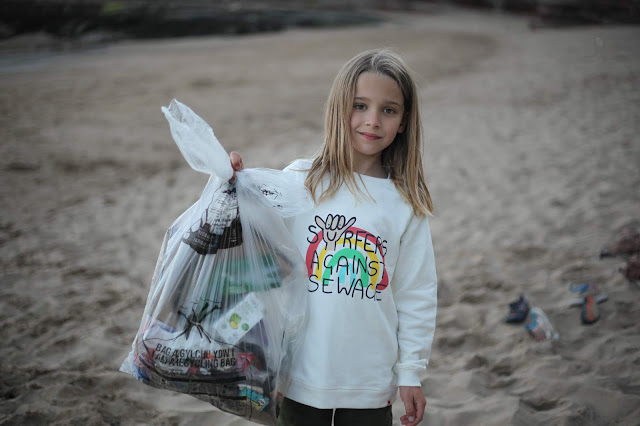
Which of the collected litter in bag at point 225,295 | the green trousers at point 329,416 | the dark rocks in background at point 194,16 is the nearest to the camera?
the collected litter in bag at point 225,295

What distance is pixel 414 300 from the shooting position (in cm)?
153

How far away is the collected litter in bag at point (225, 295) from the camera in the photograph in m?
1.37

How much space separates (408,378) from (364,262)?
364 mm

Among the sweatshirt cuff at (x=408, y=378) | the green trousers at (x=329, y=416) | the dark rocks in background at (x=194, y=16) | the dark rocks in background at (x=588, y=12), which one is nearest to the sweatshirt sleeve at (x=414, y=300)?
the sweatshirt cuff at (x=408, y=378)

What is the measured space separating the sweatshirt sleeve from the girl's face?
10.8 inches

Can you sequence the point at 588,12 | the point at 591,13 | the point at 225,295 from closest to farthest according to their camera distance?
the point at 225,295 < the point at 591,13 < the point at 588,12

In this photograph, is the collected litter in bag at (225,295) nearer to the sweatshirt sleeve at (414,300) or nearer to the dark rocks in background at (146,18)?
the sweatshirt sleeve at (414,300)

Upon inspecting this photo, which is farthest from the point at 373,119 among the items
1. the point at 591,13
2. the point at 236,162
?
the point at 591,13

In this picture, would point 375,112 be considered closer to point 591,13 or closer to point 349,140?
point 349,140

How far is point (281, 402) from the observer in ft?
4.82

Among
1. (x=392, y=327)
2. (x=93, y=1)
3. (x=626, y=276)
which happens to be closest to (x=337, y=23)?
(x=93, y=1)

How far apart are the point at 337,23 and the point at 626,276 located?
64.7ft

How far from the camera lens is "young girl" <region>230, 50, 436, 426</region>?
145 centimetres

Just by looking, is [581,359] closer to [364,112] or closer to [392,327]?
[392,327]
